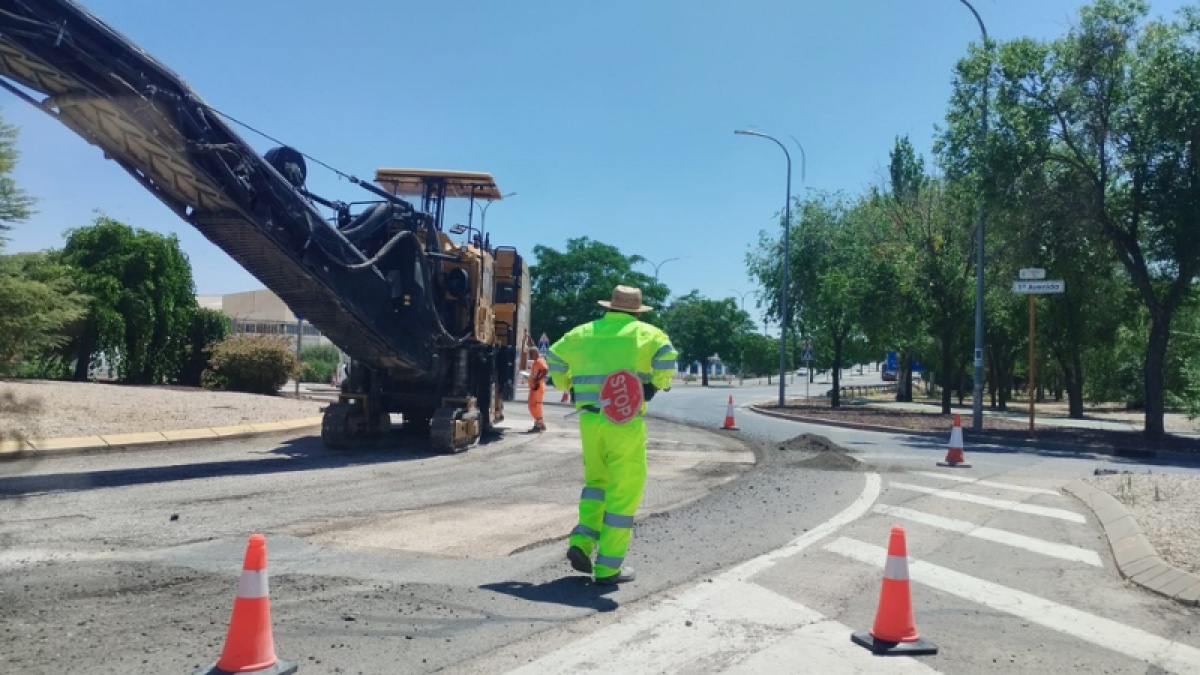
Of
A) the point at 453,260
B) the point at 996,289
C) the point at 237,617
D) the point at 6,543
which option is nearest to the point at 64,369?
the point at 453,260

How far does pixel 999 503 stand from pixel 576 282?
5019 centimetres

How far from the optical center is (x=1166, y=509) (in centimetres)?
901

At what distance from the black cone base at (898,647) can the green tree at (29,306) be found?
649 inches

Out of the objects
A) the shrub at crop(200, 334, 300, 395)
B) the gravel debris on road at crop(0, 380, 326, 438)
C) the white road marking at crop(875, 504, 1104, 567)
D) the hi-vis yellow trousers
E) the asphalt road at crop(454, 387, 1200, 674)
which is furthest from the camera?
the shrub at crop(200, 334, 300, 395)

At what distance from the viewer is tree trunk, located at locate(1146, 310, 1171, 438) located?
20.6 m

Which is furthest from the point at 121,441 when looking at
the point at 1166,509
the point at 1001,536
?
the point at 1166,509

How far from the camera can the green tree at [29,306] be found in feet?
53.7

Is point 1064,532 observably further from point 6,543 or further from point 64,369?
point 64,369

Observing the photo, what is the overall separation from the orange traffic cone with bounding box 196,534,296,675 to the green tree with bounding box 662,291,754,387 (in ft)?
228

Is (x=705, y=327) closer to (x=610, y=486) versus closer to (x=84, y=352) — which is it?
(x=84, y=352)

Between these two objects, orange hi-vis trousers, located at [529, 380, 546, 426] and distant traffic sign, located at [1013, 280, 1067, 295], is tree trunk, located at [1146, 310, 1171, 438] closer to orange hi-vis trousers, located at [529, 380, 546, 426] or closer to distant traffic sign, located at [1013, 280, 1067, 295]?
distant traffic sign, located at [1013, 280, 1067, 295]

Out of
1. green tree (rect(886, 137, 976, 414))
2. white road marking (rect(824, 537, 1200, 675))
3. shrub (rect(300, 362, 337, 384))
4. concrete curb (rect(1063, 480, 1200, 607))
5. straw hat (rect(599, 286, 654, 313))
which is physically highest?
green tree (rect(886, 137, 976, 414))

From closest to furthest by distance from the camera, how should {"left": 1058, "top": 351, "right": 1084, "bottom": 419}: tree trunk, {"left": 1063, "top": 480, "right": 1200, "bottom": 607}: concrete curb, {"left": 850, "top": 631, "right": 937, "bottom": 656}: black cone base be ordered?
{"left": 850, "top": 631, "right": 937, "bottom": 656}: black cone base, {"left": 1063, "top": 480, "right": 1200, "bottom": 607}: concrete curb, {"left": 1058, "top": 351, "right": 1084, "bottom": 419}: tree trunk

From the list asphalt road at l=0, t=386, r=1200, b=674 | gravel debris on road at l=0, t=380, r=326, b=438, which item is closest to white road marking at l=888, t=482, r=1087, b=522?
asphalt road at l=0, t=386, r=1200, b=674
